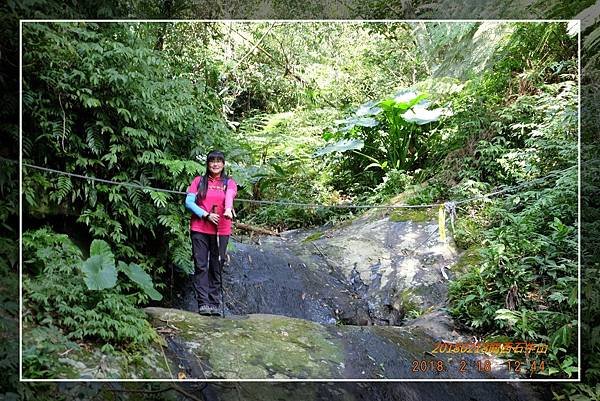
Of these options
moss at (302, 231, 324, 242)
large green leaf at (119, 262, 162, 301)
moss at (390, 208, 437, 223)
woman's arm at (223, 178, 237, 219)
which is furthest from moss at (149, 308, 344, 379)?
moss at (302, 231, 324, 242)

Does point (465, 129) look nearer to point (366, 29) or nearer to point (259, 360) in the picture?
point (366, 29)

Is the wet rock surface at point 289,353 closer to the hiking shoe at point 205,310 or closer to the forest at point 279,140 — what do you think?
the hiking shoe at point 205,310

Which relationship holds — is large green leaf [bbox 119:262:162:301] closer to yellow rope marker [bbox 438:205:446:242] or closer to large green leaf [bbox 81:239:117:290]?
large green leaf [bbox 81:239:117:290]

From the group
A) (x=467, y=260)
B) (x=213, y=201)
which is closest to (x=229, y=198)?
(x=213, y=201)

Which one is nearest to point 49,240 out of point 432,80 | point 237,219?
point 237,219

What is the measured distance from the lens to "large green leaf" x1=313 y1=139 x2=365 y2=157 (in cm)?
490

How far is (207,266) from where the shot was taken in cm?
287

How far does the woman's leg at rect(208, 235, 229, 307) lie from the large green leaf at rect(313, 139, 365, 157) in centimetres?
237

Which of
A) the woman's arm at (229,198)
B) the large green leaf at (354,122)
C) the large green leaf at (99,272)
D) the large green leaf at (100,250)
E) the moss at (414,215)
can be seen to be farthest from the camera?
the large green leaf at (354,122)

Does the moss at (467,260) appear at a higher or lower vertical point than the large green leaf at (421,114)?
lower

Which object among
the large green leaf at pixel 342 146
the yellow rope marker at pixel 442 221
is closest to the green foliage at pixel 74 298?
the yellow rope marker at pixel 442 221

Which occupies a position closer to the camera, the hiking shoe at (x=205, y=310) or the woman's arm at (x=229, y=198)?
the woman's arm at (x=229, y=198)

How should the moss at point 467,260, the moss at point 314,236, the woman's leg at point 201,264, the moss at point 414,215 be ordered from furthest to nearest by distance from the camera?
the moss at point 314,236, the moss at point 414,215, the moss at point 467,260, the woman's leg at point 201,264

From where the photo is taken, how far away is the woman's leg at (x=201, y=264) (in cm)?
279
